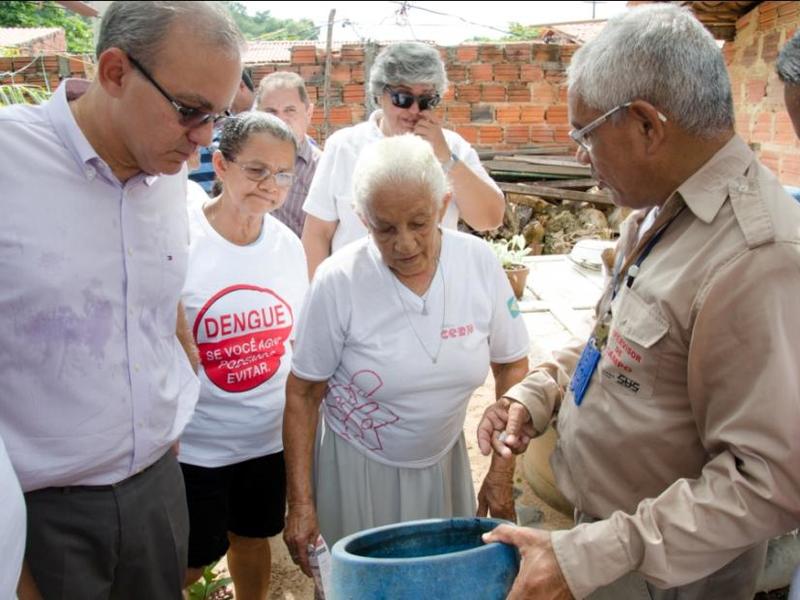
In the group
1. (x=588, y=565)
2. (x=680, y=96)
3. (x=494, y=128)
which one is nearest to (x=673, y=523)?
(x=588, y=565)

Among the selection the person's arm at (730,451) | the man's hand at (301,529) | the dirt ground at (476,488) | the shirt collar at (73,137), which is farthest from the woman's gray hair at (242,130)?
the dirt ground at (476,488)

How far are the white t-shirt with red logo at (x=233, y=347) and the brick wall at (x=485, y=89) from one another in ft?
19.8

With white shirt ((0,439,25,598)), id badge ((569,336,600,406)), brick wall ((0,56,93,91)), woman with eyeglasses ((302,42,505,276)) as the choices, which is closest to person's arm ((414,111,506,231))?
woman with eyeglasses ((302,42,505,276))

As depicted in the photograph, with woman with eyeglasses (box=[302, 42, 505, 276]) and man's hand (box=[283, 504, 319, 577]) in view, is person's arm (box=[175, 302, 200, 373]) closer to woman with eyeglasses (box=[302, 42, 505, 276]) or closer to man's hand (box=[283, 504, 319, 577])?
man's hand (box=[283, 504, 319, 577])

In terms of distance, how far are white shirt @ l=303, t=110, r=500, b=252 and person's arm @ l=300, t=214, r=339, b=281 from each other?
0.08ft

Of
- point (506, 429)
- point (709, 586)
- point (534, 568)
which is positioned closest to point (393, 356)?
point (506, 429)

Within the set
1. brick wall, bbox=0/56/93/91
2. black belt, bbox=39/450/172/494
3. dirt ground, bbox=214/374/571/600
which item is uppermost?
brick wall, bbox=0/56/93/91

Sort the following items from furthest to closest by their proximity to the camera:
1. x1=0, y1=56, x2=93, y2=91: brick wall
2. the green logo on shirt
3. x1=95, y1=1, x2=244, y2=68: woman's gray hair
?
x1=0, y1=56, x2=93, y2=91: brick wall < the green logo on shirt < x1=95, y1=1, x2=244, y2=68: woman's gray hair

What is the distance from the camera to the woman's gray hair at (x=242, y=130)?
8.23 feet

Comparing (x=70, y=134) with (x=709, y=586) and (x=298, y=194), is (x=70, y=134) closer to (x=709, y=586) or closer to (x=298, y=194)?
(x=709, y=586)

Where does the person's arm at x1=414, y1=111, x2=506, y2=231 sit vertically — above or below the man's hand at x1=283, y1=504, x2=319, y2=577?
above

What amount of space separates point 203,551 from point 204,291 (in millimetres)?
959

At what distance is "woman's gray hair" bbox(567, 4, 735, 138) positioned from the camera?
1.28 meters

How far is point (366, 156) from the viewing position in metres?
1.94
